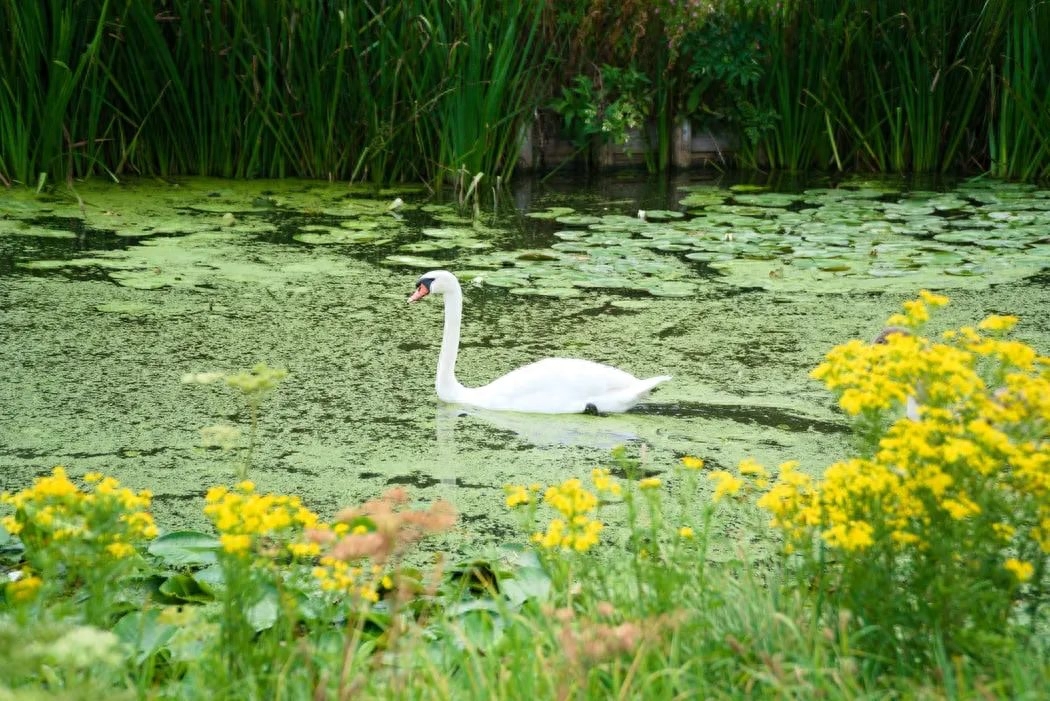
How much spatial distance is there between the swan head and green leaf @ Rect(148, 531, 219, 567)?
151 cm

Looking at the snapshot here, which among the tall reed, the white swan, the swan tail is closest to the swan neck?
the white swan

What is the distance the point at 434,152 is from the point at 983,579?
512cm

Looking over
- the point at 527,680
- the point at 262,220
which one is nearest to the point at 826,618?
the point at 527,680

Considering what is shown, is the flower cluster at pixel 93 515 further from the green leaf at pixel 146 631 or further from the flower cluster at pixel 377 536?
the green leaf at pixel 146 631

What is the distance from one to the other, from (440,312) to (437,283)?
63cm

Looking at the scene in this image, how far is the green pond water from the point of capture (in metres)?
3.51

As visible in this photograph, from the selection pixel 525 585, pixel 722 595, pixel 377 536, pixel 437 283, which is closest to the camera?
pixel 377 536

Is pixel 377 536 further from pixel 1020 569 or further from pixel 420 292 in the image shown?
pixel 420 292

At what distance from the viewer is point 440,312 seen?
16.0 feet

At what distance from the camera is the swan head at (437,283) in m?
4.21

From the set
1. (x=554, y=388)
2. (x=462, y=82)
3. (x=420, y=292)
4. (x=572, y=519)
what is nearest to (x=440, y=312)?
(x=420, y=292)

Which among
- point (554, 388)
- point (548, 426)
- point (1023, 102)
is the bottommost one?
point (548, 426)

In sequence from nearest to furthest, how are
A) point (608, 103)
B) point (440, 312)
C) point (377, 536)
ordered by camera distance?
1. point (377, 536)
2. point (440, 312)
3. point (608, 103)

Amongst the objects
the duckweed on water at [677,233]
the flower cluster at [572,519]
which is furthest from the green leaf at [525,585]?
the duckweed on water at [677,233]
